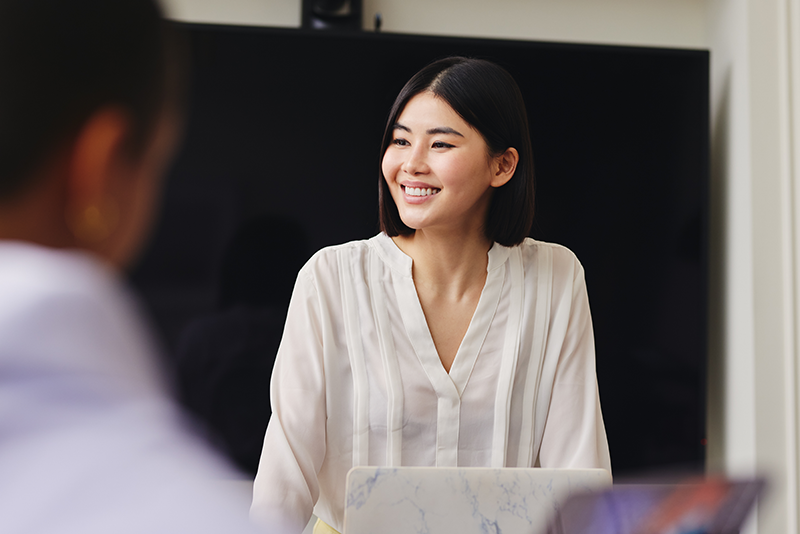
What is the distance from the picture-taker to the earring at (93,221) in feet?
1.20

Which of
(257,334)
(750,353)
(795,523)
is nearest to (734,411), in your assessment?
(750,353)

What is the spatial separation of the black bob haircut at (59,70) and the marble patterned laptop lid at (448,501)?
64cm

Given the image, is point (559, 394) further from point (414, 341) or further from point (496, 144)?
point (496, 144)

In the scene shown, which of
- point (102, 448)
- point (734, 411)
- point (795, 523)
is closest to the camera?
point (102, 448)

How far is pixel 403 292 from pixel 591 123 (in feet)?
3.21

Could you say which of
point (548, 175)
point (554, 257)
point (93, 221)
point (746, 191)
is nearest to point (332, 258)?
point (554, 257)

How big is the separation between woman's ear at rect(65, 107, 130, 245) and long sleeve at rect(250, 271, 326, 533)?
847mm

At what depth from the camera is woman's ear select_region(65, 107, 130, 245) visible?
364 millimetres

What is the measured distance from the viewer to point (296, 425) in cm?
126

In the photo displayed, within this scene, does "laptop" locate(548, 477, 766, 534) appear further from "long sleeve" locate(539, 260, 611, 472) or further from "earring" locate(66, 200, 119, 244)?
"long sleeve" locate(539, 260, 611, 472)

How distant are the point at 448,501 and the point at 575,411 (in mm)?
528

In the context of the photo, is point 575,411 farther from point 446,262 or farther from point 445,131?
point 445,131

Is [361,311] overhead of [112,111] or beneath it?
beneath

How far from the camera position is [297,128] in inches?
76.4
